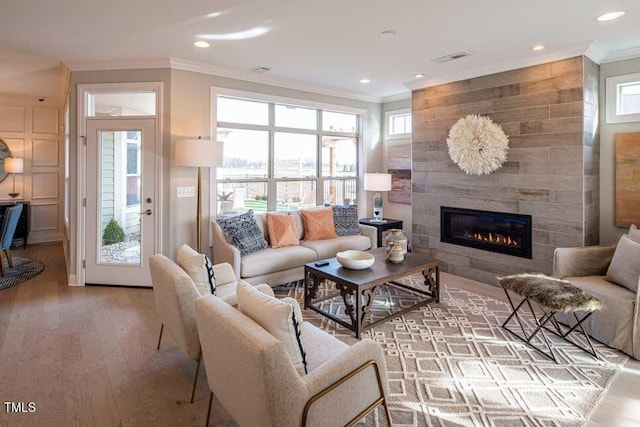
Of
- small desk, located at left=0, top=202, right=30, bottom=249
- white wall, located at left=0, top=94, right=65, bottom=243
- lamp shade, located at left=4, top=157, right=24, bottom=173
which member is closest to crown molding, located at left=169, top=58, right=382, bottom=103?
white wall, located at left=0, top=94, right=65, bottom=243

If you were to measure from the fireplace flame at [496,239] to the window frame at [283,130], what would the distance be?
223 cm

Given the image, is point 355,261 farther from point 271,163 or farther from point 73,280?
point 73,280

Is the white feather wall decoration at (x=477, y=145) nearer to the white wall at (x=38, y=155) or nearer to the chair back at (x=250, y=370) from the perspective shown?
the chair back at (x=250, y=370)

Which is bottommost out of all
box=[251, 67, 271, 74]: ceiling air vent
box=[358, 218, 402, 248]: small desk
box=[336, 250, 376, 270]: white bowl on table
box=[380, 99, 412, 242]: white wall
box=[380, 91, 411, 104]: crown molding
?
box=[336, 250, 376, 270]: white bowl on table

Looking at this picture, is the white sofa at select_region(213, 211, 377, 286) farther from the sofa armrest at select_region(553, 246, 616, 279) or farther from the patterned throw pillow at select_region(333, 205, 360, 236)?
the sofa armrest at select_region(553, 246, 616, 279)

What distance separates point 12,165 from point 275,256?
5462 millimetres

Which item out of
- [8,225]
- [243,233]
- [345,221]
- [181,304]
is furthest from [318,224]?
[8,225]

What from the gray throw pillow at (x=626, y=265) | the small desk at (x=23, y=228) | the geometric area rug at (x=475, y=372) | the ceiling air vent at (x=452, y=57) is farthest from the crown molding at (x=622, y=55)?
the small desk at (x=23, y=228)

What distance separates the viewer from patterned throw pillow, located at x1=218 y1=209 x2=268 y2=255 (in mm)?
4203

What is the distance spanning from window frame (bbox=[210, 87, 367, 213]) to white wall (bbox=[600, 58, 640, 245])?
3286 mm

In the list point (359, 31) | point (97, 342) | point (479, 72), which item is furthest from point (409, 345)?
point (479, 72)

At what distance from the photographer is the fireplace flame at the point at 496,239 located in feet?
14.6

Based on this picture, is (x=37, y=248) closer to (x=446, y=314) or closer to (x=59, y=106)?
(x=59, y=106)

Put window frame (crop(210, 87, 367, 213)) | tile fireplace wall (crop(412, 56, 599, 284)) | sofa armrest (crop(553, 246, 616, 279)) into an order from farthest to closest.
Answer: window frame (crop(210, 87, 367, 213))
tile fireplace wall (crop(412, 56, 599, 284))
sofa armrest (crop(553, 246, 616, 279))
